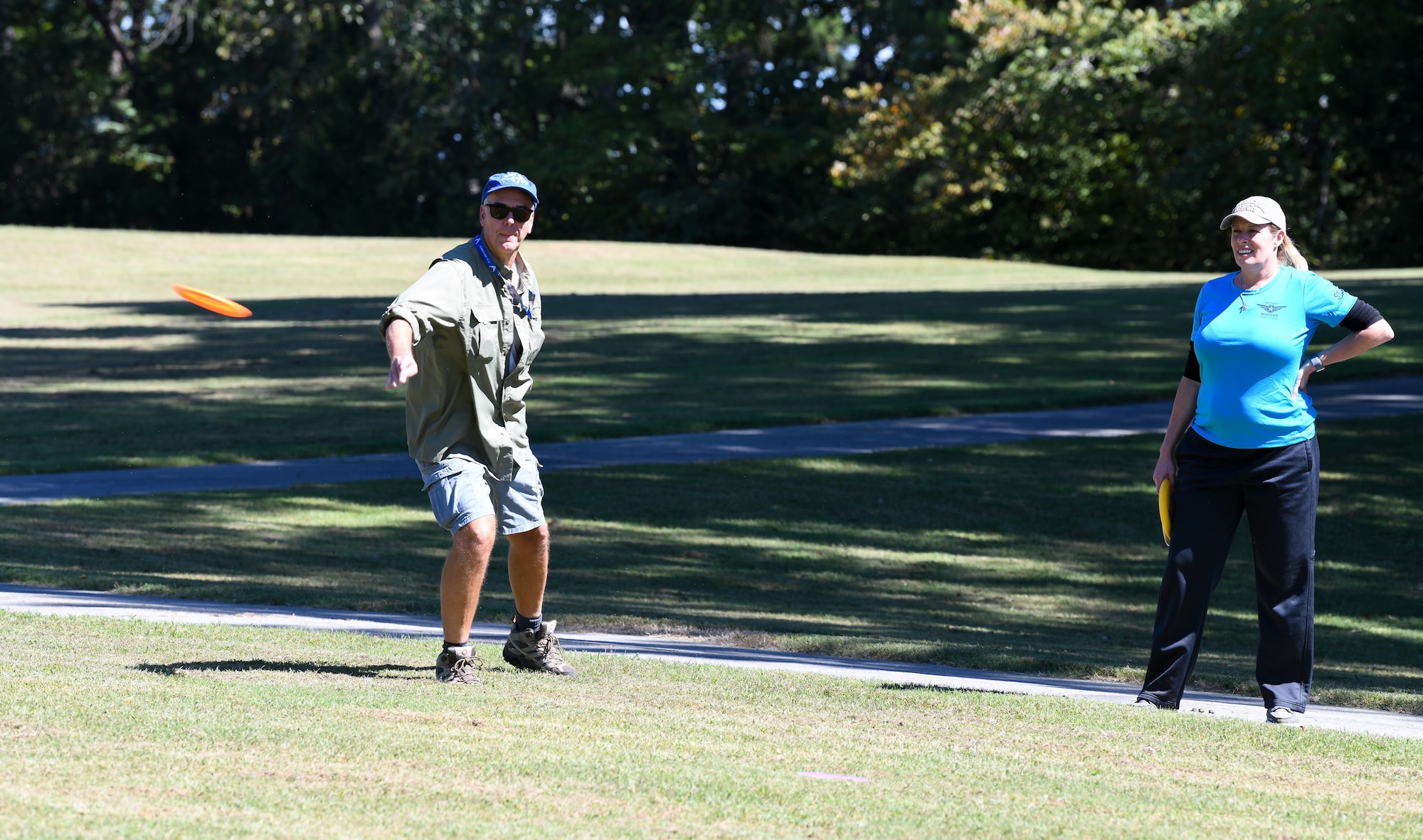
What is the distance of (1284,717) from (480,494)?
2998mm

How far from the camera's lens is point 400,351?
5465mm

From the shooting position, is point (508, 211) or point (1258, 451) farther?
point (1258, 451)

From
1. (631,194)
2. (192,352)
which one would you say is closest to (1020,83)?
(631,194)

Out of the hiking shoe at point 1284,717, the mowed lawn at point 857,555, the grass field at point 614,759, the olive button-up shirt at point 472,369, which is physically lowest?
the mowed lawn at point 857,555

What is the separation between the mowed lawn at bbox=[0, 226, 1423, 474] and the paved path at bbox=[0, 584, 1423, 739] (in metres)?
5.87

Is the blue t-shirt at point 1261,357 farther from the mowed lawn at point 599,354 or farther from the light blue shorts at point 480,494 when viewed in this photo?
the mowed lawn at point 599,354

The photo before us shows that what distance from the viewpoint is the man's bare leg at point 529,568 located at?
6.38 metres

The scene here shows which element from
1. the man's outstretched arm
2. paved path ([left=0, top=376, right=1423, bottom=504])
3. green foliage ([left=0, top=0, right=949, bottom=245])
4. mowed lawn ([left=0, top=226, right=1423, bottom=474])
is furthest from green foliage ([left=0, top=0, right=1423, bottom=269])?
the man's outstretched arm

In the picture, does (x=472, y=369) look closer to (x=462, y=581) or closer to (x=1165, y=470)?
(x=462, y=581)

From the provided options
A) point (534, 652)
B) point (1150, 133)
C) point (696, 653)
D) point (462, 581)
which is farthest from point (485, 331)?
point (1150, 133)

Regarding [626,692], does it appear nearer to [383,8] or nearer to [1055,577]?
[1055,577]

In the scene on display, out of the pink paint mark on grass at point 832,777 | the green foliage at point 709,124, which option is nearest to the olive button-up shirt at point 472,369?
the pink paint mark on grass at point 832,777

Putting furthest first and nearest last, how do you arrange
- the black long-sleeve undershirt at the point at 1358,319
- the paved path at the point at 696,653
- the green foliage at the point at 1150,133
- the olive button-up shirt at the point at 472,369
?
the green foliage at the point at 1150,133
the paved path at the point at 696,653
the black long-sleeve undershirt at the point at 1358,319
the olive button-up shirt at the point at 472,369

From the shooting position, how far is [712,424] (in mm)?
16281
